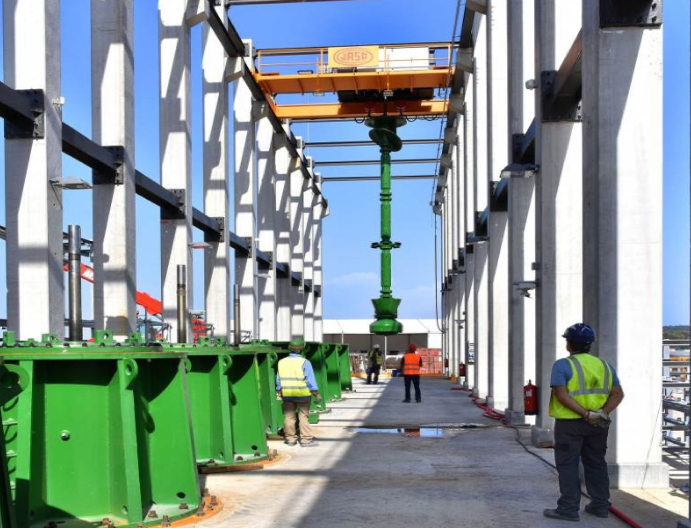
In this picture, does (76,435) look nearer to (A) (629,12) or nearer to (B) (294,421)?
(B) (294,421)

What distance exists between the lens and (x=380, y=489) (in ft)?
28.8

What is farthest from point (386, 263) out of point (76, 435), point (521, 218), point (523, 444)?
point (76, 435)

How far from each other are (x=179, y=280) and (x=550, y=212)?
16.9 feet

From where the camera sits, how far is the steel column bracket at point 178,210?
1891 centimetres

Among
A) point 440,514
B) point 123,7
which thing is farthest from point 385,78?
point 440,514

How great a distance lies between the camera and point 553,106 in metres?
12.2

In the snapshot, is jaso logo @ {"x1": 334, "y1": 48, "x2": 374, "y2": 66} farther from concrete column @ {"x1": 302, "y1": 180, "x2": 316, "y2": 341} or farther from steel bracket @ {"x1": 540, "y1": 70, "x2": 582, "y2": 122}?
steel bracket @ {"x1": 540, "y1": 70, "x2": 582, "y2": 122}

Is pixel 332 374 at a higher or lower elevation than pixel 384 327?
lower

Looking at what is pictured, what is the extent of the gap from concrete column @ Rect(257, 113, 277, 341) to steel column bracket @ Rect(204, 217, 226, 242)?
7.51 meters

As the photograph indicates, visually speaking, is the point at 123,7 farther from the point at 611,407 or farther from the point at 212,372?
the point at 611,407

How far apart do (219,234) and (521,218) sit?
387 inches

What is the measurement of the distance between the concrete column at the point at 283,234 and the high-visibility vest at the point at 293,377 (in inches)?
887

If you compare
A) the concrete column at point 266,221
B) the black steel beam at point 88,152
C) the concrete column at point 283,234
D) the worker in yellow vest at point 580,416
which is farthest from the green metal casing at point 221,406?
the concrete column at point 283,234

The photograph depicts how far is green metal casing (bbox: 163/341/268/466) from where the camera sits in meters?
9.60
